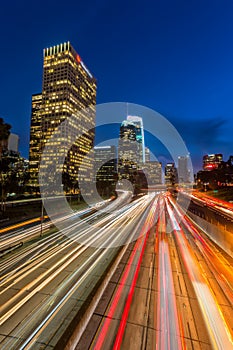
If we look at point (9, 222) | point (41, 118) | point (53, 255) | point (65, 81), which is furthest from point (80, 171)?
point (53, 255)

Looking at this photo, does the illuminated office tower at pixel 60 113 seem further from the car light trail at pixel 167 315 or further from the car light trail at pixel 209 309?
the car light trail at pixel 167 315

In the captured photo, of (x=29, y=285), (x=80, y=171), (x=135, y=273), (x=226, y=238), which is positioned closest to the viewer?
(x=29, y=285)

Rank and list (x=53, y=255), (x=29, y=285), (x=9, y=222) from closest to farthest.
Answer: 1. (x=29, y=285)
2. (x=53, y=255)
3. (x=9, y=222)

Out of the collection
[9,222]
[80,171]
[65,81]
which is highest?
[65,81]

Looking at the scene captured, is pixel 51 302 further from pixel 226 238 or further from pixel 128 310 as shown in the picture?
pixel 226 238

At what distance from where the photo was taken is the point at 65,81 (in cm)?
17075

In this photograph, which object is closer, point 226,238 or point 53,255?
point 53,255

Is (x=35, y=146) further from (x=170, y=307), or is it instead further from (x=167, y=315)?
(x=167, y=315)

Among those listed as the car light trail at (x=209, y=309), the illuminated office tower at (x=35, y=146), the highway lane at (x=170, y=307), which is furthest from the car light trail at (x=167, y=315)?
the illuminated office tower at (x=35, y=146)

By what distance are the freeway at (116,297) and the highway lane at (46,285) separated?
0.15 feet

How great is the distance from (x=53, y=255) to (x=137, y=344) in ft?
37.0

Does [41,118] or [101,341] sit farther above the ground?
[41,118]

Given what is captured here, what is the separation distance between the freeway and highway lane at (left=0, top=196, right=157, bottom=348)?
46 mm

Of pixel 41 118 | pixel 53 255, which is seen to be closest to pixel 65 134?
pixel 41 118
